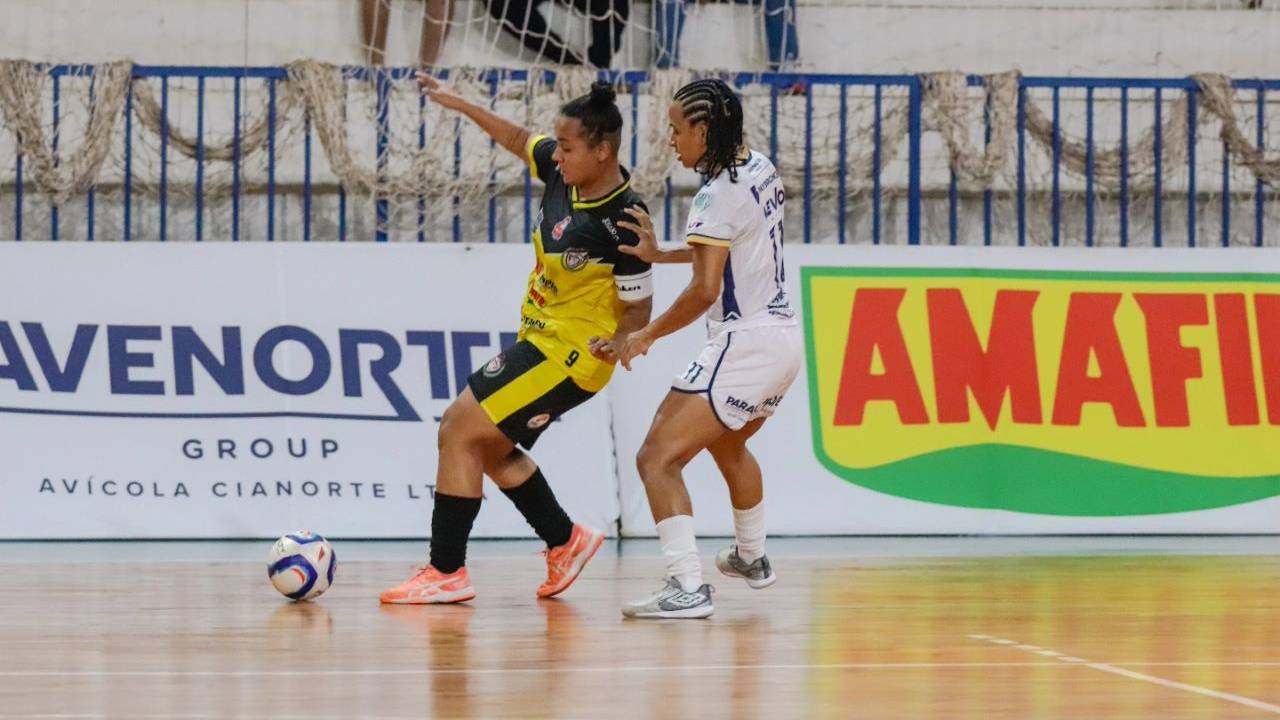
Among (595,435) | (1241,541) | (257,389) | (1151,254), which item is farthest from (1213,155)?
(257,389)

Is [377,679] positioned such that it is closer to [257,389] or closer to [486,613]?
[486,613]

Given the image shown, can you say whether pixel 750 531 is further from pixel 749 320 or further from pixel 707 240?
pixel 707 240

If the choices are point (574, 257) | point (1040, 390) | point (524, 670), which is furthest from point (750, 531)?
point (1040, 390)

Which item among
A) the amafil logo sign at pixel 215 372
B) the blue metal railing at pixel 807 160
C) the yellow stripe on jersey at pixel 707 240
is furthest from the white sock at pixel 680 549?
the blue metal railing at pixel 807 160

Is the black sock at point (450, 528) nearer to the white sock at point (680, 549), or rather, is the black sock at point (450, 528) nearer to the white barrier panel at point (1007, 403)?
the white sock at point (680, 549)

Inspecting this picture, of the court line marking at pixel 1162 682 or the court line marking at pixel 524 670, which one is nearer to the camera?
the court line marking at pixel 1162 682

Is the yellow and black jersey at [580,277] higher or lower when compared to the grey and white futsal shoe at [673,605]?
higher

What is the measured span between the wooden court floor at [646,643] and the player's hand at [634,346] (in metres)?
0.91

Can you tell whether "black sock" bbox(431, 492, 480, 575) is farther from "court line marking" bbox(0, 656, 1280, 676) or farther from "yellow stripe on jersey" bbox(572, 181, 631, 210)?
"court line marking" bbox(0, 656, 1280, 676)

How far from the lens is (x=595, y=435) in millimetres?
9898

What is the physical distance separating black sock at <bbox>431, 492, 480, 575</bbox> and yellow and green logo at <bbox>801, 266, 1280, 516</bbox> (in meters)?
3.71

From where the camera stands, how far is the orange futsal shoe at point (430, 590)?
6.68 m

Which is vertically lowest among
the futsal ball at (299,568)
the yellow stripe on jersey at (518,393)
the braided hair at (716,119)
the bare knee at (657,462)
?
the futsal ball at (299,568)

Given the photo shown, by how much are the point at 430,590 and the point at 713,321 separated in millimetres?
1435
